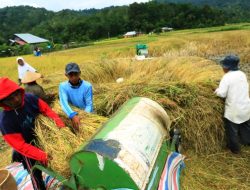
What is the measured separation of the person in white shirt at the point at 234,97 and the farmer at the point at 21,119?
2.68 m

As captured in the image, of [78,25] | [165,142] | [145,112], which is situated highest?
[145,112]

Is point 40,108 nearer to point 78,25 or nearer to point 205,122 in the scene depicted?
point 205,122

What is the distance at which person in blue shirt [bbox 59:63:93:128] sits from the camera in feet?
13.4

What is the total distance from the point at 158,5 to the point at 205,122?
73.2 meters

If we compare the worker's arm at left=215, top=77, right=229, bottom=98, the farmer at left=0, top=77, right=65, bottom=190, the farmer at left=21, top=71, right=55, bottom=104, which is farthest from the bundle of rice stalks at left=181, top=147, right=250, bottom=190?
the farmer at left=21, top=71, right=55, bottom=104

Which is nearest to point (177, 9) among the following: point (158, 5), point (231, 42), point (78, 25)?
point (158, 5)

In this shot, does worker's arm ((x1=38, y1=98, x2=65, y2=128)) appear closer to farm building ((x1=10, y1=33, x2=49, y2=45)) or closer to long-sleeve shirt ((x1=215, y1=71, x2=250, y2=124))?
long-sleeve shirt ((x1=215, y1=71, x2=250, y2=124))

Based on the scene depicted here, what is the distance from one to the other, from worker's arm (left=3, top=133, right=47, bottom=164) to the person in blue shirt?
877 millimetres

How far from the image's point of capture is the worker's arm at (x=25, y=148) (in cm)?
318

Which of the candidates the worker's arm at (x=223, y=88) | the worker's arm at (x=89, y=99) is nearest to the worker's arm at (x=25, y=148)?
the worker's arm at (x=89, y=99)

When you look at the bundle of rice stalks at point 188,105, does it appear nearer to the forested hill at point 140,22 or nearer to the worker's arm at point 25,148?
the worker's arm at point 25,148

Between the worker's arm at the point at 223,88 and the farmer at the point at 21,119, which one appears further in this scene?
the worker's arm at the point at 223,88

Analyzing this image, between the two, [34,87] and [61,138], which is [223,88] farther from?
[34,87]

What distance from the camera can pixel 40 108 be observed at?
11.8 ft
